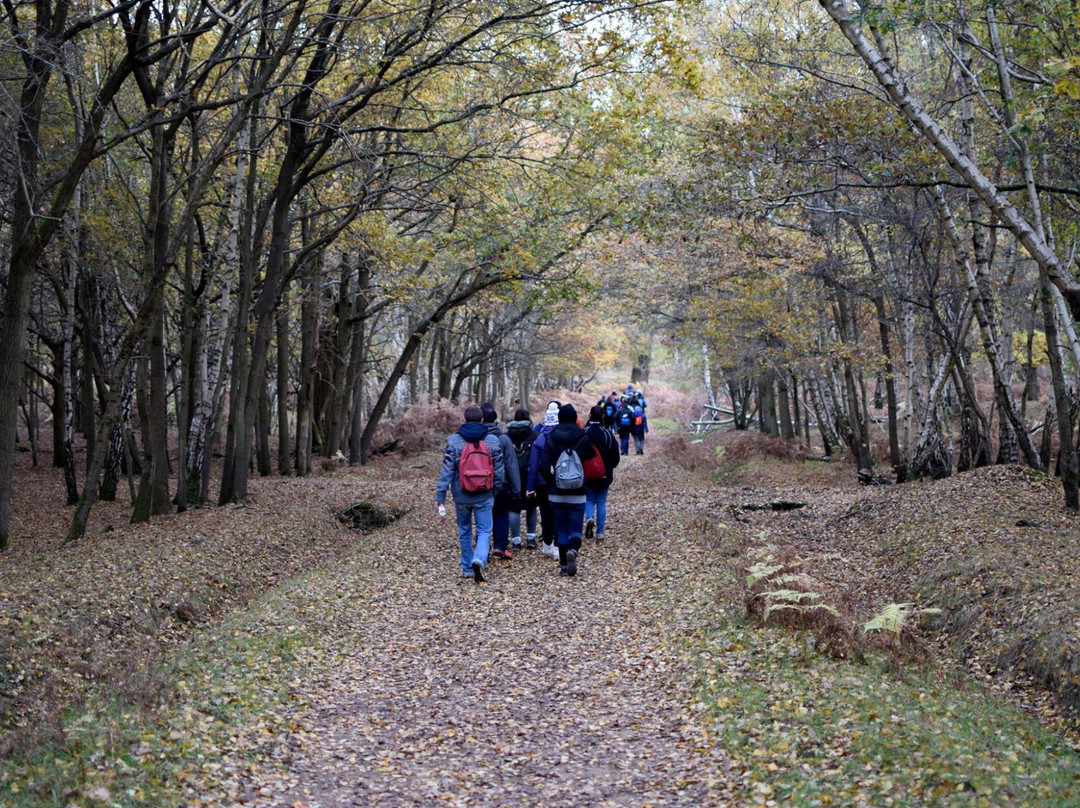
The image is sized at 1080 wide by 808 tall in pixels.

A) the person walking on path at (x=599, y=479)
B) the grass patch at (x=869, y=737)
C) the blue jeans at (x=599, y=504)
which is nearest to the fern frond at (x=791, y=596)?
the grass patch at (x=869, y=737)

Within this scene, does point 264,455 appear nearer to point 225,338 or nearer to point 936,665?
point 225,338

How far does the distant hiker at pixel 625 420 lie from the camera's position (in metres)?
29.1

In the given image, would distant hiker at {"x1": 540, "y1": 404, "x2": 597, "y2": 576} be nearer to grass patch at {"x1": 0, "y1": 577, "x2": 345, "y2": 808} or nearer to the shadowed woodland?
the shadowed woodland

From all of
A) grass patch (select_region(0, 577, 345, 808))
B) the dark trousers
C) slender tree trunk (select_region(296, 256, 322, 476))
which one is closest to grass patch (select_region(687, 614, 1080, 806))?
grass patch (select_region(0, 577, 345, 808))

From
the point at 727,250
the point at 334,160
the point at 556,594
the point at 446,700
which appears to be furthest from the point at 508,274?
the point at 446,700

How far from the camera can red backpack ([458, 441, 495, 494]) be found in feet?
35.8

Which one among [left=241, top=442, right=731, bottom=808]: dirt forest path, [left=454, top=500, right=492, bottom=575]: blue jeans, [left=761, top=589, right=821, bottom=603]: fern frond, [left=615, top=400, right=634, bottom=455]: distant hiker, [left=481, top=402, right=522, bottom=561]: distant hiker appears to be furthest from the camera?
[left=615, top=400, right=634, bottom=455]: distant hiker

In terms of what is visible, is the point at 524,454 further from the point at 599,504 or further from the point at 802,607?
the point at 802,607

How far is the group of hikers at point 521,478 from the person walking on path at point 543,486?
1cm

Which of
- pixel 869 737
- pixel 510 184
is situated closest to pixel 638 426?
pixel 510 184

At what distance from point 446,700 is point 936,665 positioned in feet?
12.8

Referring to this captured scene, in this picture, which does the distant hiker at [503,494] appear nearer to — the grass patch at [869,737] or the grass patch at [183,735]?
the grass patch at [183,735]

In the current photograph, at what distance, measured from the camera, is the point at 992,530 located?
35.5 feet

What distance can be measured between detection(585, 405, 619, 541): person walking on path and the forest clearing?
27.1 inches
